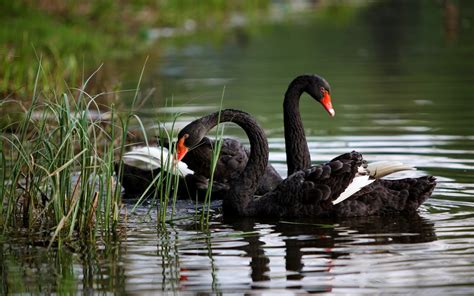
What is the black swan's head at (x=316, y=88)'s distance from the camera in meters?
7.86

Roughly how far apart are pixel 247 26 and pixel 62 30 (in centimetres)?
733

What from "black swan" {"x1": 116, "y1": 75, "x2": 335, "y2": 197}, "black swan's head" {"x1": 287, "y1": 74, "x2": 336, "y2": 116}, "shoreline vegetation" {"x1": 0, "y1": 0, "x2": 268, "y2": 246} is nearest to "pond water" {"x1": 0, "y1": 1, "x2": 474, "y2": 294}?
"shoreline vegetation" {"x1": 0, "y1": 0, "x2": 268, "y2": 246}

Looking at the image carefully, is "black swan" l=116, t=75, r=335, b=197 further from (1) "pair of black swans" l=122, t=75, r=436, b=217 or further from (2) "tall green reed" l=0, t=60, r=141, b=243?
(2) "tall green reed" l=0, t=60, r=141, b=243

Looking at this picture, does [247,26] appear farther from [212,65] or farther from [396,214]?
[396,214]

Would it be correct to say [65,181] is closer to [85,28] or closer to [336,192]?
[336,192]

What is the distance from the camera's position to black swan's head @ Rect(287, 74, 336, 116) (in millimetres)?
7859

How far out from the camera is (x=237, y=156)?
8398mm

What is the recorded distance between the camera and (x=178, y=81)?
50.9 feet

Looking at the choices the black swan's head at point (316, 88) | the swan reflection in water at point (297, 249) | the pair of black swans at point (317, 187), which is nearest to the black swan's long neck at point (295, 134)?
the black swan's head at point (316, 88)

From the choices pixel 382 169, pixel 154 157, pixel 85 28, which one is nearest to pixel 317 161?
pixel 382 169

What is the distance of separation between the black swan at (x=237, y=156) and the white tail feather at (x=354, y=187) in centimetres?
92

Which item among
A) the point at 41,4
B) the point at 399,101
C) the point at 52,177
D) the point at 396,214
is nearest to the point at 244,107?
the point at 399,101

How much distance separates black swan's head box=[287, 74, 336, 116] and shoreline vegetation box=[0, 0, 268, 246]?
1.32 metres

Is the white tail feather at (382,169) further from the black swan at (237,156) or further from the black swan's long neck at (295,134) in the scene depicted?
the black swan's long neck at (295,134)
